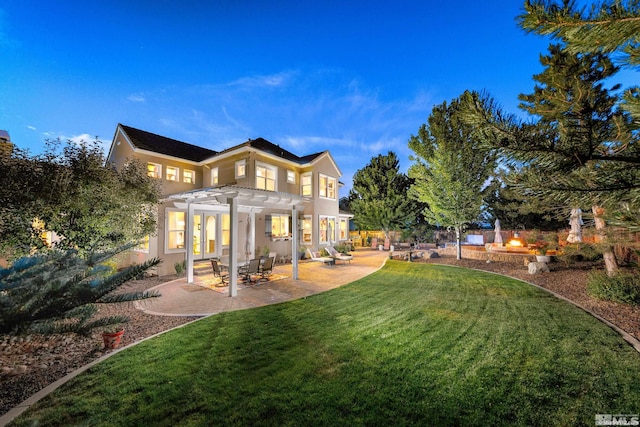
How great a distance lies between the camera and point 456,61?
28.8 meters

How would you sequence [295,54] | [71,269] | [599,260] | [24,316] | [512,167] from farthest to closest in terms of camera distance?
[295,54] < [599,260] < [512,167] < [71,269] < [24,316]

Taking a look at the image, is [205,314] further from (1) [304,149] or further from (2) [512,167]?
(1) [304,149]

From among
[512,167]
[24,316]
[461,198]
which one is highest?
[461,198]

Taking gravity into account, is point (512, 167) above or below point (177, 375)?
above

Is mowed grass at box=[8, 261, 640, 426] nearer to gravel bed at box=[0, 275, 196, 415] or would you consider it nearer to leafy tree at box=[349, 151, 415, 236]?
gravel bed at box=[0, 275, 196, 415]

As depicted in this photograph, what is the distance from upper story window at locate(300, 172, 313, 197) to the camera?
60.7 ft

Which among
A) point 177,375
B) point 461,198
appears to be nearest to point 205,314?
point 177,375

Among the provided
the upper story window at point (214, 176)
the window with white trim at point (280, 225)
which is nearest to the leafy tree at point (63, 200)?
the upper story window at point (214, 176)

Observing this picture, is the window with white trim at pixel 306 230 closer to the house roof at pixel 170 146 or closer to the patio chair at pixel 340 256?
the patio chair at pixel 340 256

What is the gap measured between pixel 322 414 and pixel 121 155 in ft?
59.7

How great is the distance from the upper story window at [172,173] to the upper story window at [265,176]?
510cm

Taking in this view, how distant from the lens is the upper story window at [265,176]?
1544 centimetres

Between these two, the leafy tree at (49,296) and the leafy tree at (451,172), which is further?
the leafy tree at (451,172)
